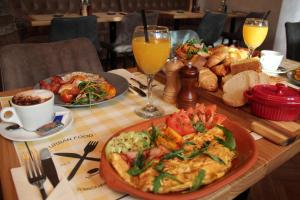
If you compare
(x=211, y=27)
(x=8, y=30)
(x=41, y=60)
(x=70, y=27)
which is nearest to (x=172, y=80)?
(x=41, y=60)

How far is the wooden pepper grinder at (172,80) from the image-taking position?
867 mm

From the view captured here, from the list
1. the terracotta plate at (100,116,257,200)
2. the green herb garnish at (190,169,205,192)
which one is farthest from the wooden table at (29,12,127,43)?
the green herb garnish at (190,169,205,192)

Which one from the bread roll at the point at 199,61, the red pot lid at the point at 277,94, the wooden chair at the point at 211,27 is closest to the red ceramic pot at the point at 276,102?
the red pot lid at the point at 277,94

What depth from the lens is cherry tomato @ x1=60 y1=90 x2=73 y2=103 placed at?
2.80 ft

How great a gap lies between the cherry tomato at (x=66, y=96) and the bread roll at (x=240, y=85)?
1.59ft

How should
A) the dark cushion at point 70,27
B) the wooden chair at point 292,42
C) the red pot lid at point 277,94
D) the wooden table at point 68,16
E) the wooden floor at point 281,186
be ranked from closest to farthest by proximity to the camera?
1. the red pot lid at point 277,94
2. the wooden floor at point 281,186
3. the wooden chair at point 292,42
4. the dark cushion at point 70,27
5. the wooden table at point 68,16

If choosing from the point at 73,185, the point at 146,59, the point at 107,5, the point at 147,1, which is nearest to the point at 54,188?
the point at 73,185

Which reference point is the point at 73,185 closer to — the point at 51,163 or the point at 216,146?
the point at 51,163

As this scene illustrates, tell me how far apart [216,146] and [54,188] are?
33 cm

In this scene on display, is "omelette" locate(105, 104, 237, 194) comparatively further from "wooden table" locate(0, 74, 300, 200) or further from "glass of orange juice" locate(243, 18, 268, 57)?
"glass of orange juice" locate(243, 18, 268, 57)

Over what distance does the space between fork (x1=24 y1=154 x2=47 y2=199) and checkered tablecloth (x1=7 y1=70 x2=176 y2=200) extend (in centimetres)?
3

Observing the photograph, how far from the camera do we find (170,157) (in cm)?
53

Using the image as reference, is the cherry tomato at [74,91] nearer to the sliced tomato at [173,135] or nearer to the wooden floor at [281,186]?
the sliced tomato at [173,135]

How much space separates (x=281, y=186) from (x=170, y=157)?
4.90ft
